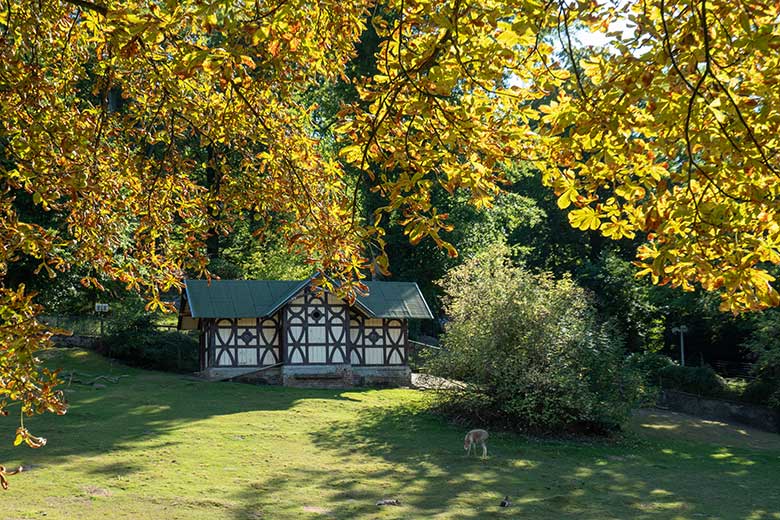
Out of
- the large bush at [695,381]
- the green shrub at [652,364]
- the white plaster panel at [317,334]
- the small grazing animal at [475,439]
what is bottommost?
the small grazing animal at [475,439]

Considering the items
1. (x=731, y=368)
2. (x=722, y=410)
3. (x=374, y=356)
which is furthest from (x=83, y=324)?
(x=731, y=368)

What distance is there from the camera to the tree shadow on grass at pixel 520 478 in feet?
43.6

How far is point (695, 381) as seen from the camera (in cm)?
2759

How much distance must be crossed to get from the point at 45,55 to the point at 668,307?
27829 mm

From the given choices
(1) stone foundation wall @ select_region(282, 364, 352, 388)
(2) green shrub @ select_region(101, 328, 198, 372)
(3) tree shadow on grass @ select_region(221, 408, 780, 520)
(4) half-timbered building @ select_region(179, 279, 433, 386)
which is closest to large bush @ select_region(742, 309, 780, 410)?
(3) tree shadow on grass @ select_region(221, 408, 780, 520)

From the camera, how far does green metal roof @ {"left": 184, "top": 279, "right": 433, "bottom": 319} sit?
2642cm

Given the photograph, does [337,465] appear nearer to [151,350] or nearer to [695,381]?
[151,350]

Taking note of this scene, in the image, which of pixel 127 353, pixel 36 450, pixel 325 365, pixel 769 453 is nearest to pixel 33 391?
pixel 36 450

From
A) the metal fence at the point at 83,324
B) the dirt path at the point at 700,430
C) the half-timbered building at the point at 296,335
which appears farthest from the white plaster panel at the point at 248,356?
the dirt path at the point at 700,430

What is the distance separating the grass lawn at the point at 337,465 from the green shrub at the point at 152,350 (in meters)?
4.39

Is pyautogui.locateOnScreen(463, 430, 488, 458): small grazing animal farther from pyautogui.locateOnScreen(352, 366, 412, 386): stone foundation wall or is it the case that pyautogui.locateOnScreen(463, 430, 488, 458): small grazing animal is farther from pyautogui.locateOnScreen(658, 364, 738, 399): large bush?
pyautogui.locateOnScreen(658, 364, 738, 399): large bush

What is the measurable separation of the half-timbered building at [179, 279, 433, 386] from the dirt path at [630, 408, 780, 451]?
8010 millimetres

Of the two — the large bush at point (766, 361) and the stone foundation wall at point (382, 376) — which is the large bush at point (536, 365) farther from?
the stone foundation wall at point (382, 376)

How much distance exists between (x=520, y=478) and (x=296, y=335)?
12.3 meters
